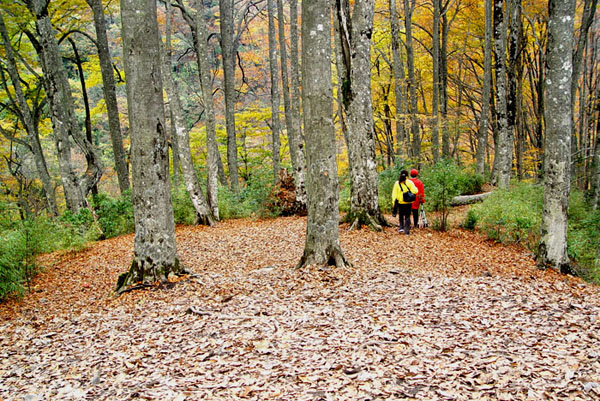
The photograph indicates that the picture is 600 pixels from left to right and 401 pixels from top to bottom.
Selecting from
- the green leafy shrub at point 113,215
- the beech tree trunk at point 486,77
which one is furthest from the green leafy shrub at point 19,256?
the beech tree trunk at point 486,77

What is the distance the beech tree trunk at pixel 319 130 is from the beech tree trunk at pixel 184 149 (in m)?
6.11

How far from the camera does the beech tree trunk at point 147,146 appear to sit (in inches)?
225

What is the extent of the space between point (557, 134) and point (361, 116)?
4493 mm

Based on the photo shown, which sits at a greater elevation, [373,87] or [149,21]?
[373,87]

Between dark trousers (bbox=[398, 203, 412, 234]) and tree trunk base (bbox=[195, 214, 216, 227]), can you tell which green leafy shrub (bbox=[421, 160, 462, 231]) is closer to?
dark trousers (bbox=[398, 203, 412, 234])

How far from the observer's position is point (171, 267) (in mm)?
6184

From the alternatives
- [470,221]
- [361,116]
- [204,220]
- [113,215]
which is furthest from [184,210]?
[470,221]

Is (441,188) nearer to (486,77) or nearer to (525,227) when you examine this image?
(525,227)

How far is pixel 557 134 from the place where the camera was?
21.8 feet

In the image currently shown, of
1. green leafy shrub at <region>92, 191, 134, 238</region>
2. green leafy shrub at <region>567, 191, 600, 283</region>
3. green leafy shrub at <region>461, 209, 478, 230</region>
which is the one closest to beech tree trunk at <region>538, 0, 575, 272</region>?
green leafy shrub at <region>567, 191, 600, 283</region>

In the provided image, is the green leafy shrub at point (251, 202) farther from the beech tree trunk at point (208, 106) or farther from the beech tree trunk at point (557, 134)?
the beech tree trunk at point (557, 134)

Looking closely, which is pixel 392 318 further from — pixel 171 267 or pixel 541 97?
pixel 541 97

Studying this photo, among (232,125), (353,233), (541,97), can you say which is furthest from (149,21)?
(541,97)

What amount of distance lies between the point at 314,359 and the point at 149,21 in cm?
531
